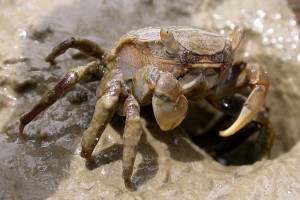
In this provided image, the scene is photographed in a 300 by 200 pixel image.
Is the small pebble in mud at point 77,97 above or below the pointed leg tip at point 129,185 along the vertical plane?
above

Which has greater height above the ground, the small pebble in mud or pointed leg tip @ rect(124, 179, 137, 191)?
the small pebble in mud

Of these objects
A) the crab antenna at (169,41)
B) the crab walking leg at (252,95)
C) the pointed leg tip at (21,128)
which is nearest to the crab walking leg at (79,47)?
the crab antenna at (169,41)

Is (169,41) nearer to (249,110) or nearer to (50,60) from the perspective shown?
(249,110)

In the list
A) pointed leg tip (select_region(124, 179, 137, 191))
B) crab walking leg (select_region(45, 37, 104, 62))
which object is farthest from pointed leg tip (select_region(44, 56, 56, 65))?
pointed leg tip (select_region(124, 179, 137, 191))

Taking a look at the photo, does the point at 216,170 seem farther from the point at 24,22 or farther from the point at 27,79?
the point at 24,22

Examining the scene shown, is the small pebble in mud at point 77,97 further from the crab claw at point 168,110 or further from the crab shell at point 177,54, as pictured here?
the crab claw at point 168,110

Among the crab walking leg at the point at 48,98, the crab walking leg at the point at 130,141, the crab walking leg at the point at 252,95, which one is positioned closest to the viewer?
the crab walking leg at the point at 130,141

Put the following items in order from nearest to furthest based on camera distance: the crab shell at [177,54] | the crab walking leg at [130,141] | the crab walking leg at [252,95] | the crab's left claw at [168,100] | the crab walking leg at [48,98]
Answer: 1. the crab walking leg at [130,141]
2. the crab's left claw at [168,100]
3. the crab walking leg at [48,98]
4. the crab shell at [177,54]
5. the crab walking leg at [252,95]

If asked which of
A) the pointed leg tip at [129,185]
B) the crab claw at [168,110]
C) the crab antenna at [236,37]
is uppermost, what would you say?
the crab antenna at [236,37]

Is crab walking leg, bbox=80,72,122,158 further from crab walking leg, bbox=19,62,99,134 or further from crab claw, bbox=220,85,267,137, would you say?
crab claw, bbox=220,85,267,137
